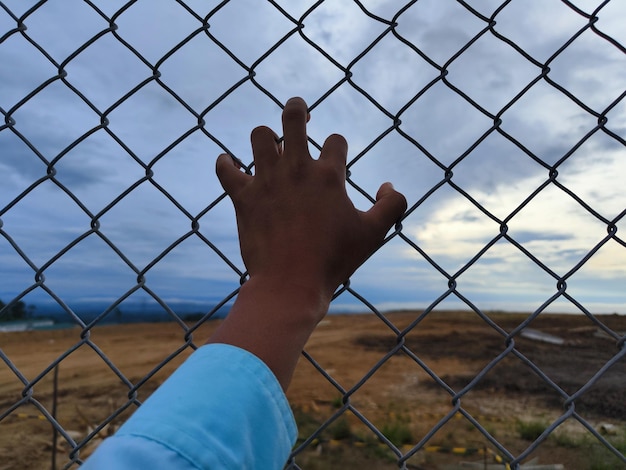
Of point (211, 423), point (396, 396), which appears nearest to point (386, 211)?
point (211, 423)

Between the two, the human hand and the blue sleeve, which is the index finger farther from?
the blue sleeve

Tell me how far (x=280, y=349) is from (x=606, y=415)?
11.6m

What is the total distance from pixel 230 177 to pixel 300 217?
0.22 metres

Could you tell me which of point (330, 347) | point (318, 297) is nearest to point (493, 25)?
point (318, 297)

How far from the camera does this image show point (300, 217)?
3.28 feet

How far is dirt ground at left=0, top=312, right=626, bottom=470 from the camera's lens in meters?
8.28

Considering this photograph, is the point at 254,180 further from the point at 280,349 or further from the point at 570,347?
the point at 570,347

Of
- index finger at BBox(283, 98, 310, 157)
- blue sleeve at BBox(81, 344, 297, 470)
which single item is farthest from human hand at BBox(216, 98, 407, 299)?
blue sleeve at BBox(81, 344, 297, 470)

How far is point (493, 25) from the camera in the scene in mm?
1481

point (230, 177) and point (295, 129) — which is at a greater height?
point (295, 129)

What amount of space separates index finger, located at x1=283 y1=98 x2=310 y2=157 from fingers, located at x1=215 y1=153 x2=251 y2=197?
0.14m

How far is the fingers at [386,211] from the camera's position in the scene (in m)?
1.09

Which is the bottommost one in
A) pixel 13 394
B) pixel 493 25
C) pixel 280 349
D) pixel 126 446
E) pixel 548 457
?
pixel 13 394

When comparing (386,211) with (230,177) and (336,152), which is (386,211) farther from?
(230,177)
